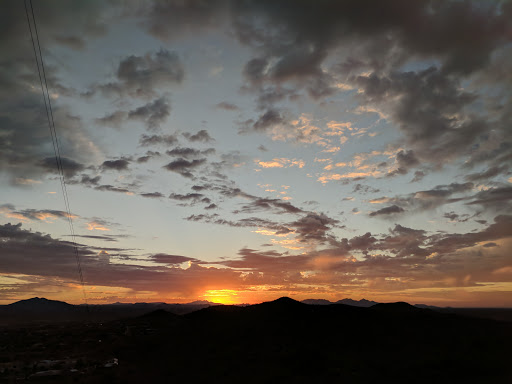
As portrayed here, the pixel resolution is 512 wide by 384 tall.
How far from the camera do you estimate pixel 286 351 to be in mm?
40125

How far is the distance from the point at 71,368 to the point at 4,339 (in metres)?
34.5

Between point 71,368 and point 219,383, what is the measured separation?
17305 millimetres

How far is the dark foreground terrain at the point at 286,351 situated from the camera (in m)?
32.2

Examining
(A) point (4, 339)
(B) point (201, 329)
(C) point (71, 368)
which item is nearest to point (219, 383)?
(C) point (71, 368)

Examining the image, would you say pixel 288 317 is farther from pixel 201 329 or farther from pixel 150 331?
pixel 150 331

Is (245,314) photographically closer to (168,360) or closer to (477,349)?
(168,360)

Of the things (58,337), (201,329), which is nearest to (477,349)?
(201,329)

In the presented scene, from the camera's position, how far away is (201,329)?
5619 centimetres

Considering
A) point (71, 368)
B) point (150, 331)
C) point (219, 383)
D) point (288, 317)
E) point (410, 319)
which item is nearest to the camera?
point (219, 383)

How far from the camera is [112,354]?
42969mm

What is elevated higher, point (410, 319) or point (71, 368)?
point (410, 319)

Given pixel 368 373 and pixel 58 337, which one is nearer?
pixel 368 373

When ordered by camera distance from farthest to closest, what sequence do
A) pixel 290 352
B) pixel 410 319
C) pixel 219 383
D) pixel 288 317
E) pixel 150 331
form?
pixel 150 331
pixel 288 317
pixel 410 319
pixel 290 352
pixel 219 383

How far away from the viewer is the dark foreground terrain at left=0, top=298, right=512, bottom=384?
32156mm
